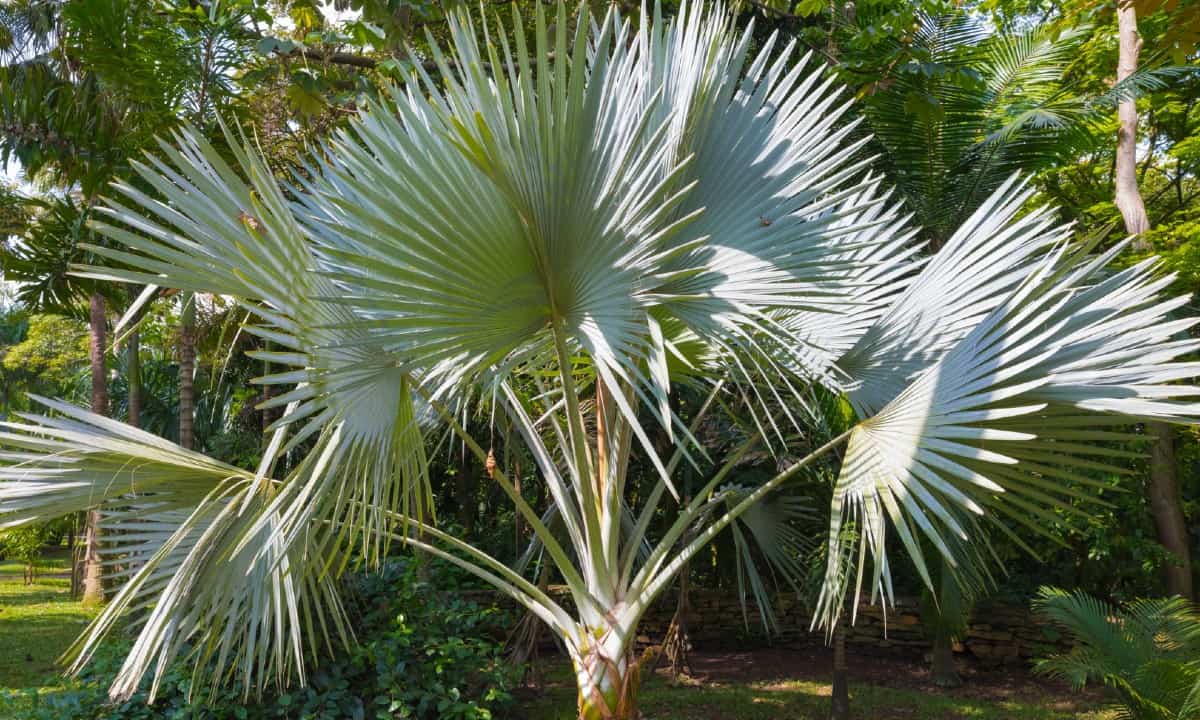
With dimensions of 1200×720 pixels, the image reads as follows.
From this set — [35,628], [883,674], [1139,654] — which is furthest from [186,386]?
[1139,654]

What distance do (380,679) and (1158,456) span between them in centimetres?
633

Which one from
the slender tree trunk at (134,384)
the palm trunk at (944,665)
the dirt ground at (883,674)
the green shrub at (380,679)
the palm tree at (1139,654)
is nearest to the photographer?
the palm tree at (1139,654)

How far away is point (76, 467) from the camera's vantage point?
371 centimetres

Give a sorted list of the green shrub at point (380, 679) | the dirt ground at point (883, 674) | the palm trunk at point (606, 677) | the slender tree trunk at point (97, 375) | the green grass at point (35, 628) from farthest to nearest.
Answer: the slender tree trunk at point (97, 375) < the green grass at point (35, 628) < the dirt ground at point (883, 674) < the green shrub at point (380, 679) < the palm trunk at point (606, 677)

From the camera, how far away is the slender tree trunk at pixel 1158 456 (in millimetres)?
7438

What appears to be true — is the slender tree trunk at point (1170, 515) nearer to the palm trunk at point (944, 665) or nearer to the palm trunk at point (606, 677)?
the palm trunk at point (944, 665)

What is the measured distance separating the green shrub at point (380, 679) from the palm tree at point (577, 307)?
62.5 inches

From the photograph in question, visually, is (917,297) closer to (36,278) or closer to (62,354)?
(36,278)

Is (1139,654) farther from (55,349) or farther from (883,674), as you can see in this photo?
(55,349)

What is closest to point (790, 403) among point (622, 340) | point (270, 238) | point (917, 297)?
point (917, 297)

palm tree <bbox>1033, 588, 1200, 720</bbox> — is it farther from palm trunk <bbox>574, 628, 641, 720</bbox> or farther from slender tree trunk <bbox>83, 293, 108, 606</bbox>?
slender tree trunk <bbox>83, 293, 108, 606</bbox>

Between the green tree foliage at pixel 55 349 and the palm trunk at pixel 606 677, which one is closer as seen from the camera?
the palm trunk at pixel 606 677

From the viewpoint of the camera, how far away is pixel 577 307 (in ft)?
10.5

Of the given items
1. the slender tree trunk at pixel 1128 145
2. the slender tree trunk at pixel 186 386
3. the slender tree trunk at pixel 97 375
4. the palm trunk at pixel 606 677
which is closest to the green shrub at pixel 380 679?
the palm trunk at pixel 606 677
